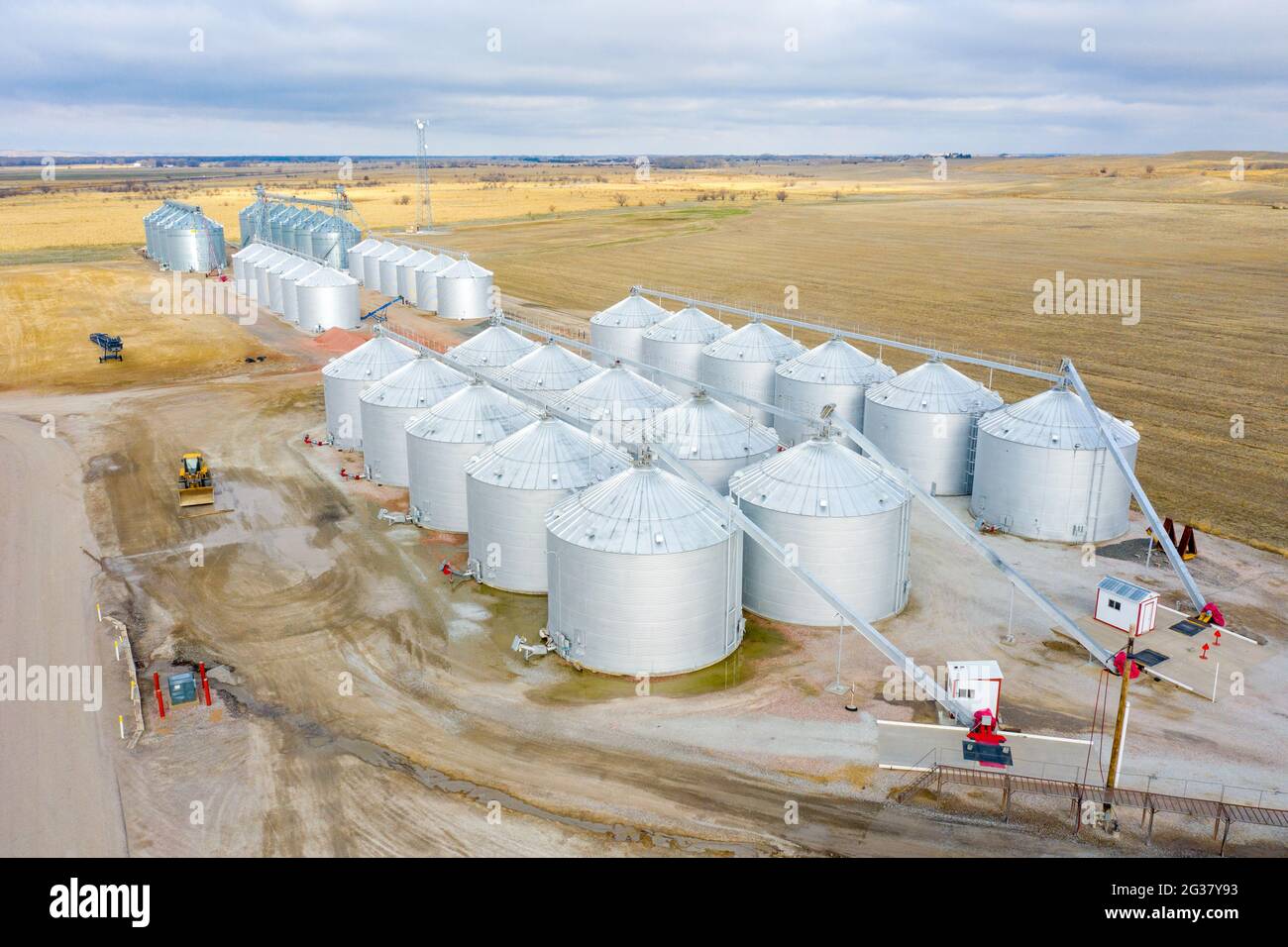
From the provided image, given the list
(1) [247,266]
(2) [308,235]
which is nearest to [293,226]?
(2) [308,235]

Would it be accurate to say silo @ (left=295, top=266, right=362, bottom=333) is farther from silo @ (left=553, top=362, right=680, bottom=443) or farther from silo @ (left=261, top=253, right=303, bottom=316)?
silo @ (left=553, top=362, right=680, bottom=443)

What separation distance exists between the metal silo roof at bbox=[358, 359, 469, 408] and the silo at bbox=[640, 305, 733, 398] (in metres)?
17.0

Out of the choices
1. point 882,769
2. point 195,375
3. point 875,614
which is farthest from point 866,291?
point 882,769

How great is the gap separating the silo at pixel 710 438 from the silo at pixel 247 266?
76.7 metres

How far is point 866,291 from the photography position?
10644 cm

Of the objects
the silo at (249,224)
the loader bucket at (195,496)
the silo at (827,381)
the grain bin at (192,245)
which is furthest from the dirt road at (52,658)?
the silo at (249,224)

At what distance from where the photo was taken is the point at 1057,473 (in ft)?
133

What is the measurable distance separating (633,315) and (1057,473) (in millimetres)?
35104

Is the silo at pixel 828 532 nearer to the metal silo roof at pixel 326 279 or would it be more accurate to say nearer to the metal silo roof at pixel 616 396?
the metal silo roof at pixel 616 396

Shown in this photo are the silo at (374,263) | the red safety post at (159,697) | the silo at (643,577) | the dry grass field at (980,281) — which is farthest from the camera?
the silo at (374,263)

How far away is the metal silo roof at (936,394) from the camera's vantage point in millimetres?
45781

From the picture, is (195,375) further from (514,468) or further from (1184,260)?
(1184,260)

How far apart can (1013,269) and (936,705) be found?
99.8m

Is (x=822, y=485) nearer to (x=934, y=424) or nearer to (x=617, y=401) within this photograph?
(x=617, y=401)
